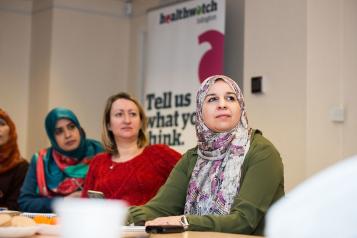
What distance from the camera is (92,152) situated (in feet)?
14.1

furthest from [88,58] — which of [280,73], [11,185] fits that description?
[280,73]

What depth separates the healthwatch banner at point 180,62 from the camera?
514 cm

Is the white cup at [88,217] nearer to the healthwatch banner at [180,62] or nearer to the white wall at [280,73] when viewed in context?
the white wall at [280,73]

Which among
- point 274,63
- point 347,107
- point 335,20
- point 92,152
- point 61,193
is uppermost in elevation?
point 335,20

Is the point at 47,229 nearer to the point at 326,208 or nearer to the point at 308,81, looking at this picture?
the point at 326,208

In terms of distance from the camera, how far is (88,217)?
0.79 metres

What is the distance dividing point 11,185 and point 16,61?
2.64m

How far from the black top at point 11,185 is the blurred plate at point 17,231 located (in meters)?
2.60

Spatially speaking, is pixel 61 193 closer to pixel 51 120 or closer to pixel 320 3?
pixel 51 120

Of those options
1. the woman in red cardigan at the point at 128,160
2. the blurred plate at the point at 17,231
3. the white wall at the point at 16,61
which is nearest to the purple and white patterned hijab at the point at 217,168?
the woman in red cardigan at the point at 128,160

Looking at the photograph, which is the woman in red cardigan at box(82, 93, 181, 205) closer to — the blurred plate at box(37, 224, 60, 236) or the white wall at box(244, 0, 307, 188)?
the white wall at box(244, 0, 307, 188)

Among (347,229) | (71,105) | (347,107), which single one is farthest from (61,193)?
(347,229)

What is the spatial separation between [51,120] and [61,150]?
216mm

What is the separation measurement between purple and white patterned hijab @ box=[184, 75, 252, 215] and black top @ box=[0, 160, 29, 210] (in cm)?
203
